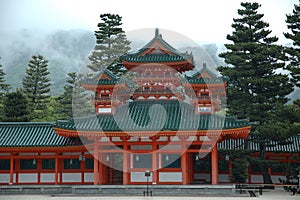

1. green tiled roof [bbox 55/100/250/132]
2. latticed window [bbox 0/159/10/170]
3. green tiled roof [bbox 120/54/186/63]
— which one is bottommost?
latticed window [bbox 0/159/10/170]

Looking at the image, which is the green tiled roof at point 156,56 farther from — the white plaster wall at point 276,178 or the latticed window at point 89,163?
the white plaster wall at point 276,178

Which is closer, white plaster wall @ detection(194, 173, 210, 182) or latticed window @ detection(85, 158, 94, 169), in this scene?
latticed window @ detection(85, 158, 94, 169)

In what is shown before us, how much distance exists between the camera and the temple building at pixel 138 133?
2523 centimetres

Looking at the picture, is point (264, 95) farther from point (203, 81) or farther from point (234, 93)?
point (203, 81)

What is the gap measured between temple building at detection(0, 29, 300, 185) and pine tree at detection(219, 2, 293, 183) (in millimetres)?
3063

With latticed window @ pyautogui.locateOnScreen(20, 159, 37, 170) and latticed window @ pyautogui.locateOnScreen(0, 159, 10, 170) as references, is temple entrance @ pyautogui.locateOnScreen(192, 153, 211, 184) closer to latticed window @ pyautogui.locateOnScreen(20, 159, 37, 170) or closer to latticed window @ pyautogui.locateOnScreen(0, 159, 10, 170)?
latticed window @ pyautogui.locateOnScreen(20, 159, 37, 170)

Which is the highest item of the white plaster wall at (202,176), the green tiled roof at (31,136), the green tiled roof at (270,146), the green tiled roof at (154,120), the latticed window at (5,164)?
the green tiled roof at (154,120)

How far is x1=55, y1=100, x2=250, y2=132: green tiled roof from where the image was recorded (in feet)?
81.5

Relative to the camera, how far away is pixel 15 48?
193375mm

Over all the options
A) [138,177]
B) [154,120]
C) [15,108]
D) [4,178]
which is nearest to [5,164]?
[4,178]

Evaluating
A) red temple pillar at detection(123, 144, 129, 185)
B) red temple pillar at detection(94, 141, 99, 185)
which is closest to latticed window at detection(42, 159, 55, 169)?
red temple pillar at detection(94, 141, 99, 185)

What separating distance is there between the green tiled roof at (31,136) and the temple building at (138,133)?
68 mm

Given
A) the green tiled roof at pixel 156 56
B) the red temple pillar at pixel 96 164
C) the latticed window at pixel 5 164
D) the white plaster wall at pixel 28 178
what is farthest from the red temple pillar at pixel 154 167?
the latticed window at pixel 5 164

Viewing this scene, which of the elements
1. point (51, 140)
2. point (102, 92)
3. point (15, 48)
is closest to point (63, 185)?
point (51, 140)
